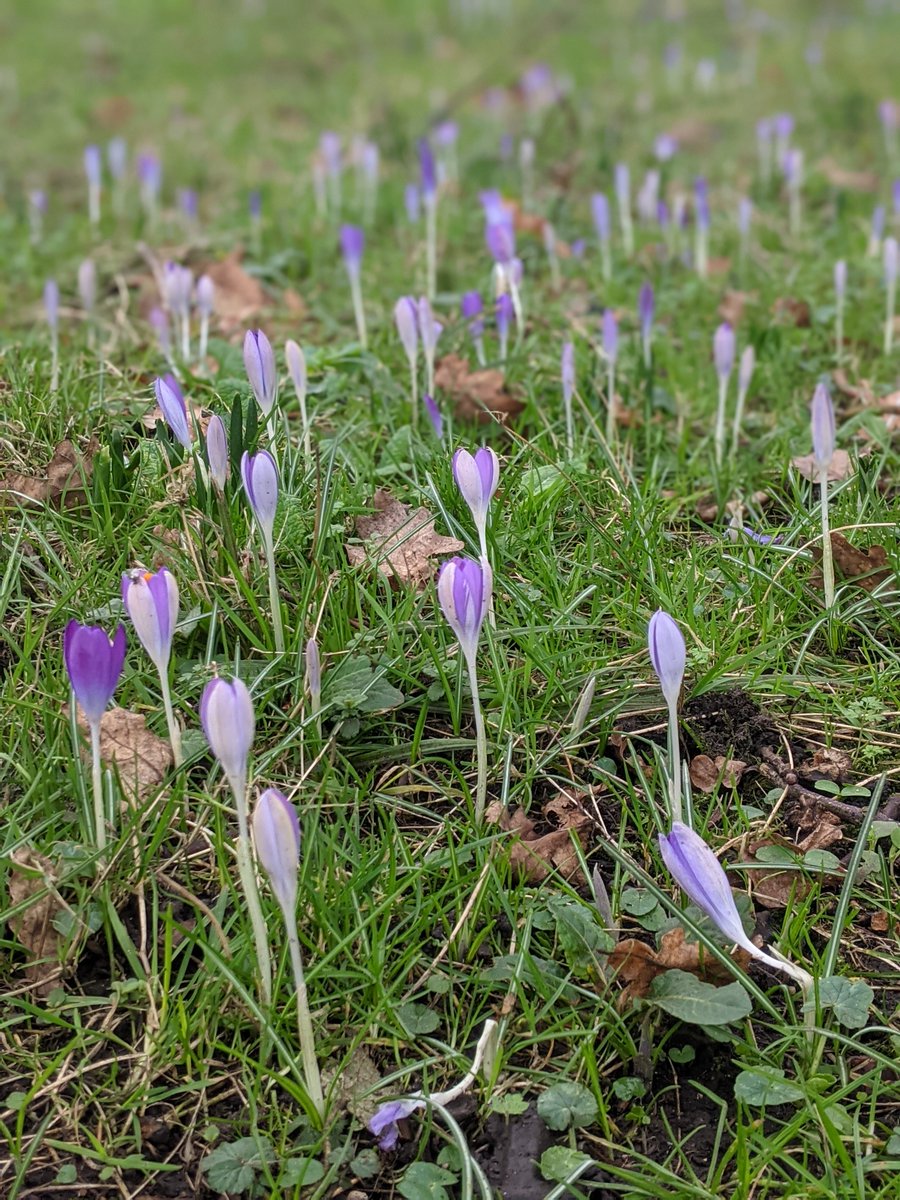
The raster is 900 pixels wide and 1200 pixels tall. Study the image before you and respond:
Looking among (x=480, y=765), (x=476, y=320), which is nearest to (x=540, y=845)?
(x=480, y=765)

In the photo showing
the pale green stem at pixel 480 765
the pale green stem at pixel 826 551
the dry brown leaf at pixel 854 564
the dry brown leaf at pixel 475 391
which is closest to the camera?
the pale green stem at pixel 480 765

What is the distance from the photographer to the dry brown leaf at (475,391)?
3.12 metres

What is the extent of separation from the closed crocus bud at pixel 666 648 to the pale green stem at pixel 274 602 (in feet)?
2.26

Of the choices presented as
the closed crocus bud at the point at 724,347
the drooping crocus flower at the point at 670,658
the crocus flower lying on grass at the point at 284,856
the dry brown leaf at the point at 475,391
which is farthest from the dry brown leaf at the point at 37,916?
the closed crocus bud at the point at 724,347

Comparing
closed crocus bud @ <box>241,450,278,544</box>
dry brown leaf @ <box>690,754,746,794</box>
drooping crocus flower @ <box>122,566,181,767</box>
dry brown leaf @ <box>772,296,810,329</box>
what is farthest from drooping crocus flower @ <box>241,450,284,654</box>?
dry brown leaf @ <box>772,296,810,329</box>

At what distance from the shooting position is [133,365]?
10.8ft

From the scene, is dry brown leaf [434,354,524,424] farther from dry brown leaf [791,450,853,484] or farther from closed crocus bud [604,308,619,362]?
dry brown leaf [791,450,853,484]

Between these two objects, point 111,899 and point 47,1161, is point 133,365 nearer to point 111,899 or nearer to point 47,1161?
point 111,899

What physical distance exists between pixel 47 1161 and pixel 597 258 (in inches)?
147

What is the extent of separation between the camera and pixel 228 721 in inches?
58.5

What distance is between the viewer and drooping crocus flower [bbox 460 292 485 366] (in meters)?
3.24

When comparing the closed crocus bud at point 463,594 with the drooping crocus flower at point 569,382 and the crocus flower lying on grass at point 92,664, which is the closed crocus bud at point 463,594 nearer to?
the crocus flower lying on grass at point 92,664

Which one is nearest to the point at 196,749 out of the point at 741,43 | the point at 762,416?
the point at 762,416

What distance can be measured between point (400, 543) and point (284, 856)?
1011mm
